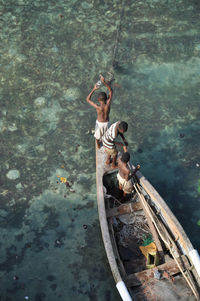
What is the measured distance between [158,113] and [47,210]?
3562 millimetres

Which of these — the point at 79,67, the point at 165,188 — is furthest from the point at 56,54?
the point at 165,188

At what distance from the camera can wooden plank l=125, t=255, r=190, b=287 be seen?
18.6 feet

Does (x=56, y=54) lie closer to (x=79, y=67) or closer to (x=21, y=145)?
(x=79, y=67)

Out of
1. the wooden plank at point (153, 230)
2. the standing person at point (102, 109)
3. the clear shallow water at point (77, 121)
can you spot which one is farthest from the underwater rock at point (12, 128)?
the wooden plank at point (153, 230)

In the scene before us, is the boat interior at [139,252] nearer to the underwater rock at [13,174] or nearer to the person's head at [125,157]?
the person's head at [125,157]

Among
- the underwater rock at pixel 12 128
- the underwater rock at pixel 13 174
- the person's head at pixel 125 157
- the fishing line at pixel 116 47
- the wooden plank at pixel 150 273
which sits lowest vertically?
the wooden plank at pixel 150 273

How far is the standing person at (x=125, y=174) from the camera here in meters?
6.07

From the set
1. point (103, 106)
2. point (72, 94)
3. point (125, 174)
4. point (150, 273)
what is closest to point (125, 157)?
point (125, 174)

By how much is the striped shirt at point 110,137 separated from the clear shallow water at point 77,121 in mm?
1136

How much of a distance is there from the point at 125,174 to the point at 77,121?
8.22 ft

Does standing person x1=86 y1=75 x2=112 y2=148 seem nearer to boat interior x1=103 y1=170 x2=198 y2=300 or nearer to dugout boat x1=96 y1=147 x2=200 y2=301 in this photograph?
dugout boat x1=96 y1=147 x2=200 y2=301

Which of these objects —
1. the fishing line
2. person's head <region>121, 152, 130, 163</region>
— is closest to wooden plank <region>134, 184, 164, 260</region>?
person's head <region>121, 152, 130, 163</region>

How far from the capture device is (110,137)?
21.3 ft

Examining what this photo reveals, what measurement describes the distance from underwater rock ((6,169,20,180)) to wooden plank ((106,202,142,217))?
2274 mm
